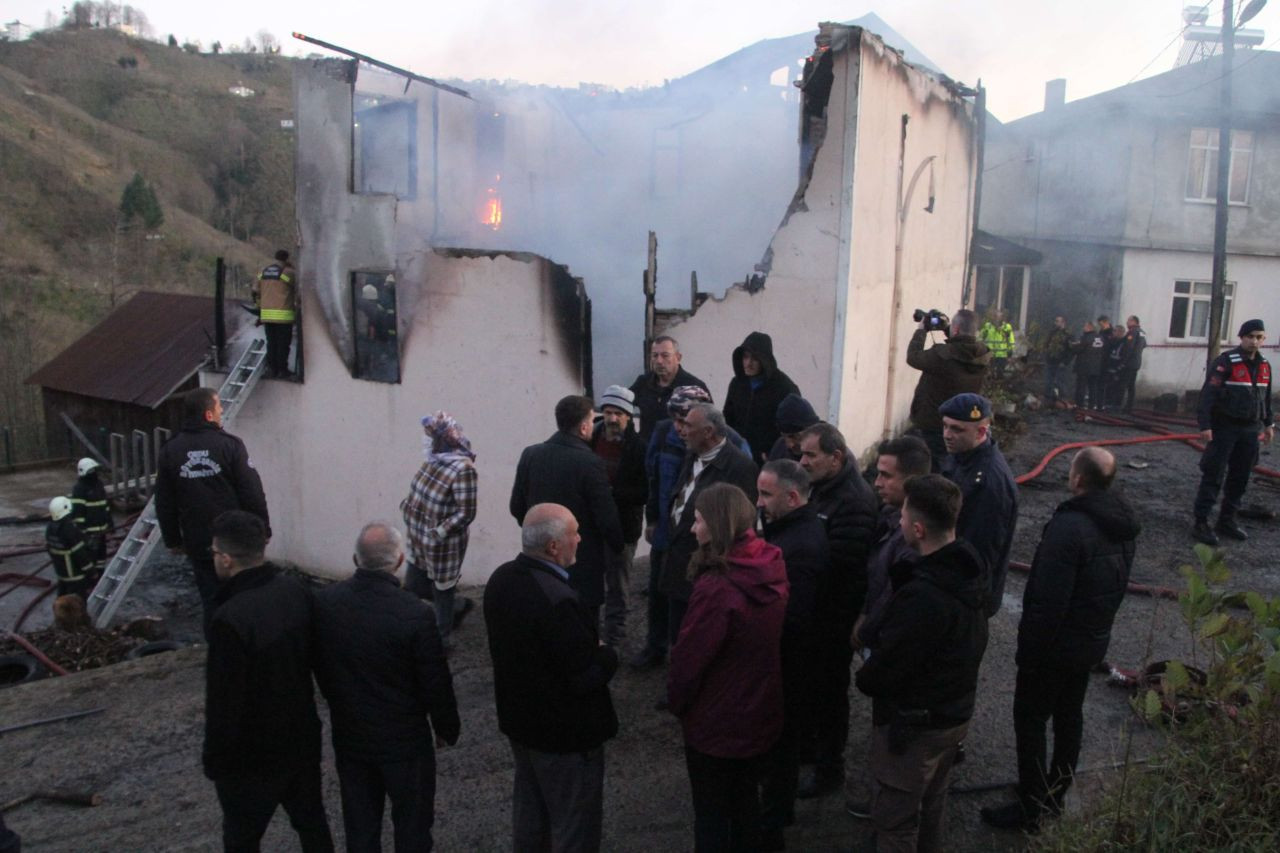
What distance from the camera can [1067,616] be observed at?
3.85m

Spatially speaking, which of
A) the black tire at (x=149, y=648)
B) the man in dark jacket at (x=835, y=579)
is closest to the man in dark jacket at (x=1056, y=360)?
the man in dark jacket at (x=835, y=579)

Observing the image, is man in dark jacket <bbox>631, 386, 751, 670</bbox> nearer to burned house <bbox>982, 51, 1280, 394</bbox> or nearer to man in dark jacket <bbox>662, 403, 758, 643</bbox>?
man in dark jacket <bbox>662, 403, 758, 643</bbox>

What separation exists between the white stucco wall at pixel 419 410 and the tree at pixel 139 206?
36828 mm

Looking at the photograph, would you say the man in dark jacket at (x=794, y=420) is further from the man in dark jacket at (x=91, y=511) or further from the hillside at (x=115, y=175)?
the hillside at (x=115, y=175)

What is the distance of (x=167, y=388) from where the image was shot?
19812 mm

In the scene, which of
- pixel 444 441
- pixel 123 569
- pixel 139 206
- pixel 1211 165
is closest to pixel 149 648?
pixel 123 569

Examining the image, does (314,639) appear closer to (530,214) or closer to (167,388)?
(530,214)

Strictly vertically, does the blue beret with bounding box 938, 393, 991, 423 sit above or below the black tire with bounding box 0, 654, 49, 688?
above

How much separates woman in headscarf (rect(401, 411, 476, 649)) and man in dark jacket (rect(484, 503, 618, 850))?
251 centimetres

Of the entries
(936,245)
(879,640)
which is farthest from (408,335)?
(879,640)

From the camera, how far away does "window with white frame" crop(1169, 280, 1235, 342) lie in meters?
20.6

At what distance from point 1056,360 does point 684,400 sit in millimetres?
14783

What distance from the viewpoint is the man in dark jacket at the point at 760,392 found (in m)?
6.21

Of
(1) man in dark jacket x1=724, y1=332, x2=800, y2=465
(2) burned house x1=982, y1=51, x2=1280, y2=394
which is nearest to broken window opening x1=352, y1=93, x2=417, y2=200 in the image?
(1) man in dark jacket x1=724, y1=332, x2=800, y2=465
